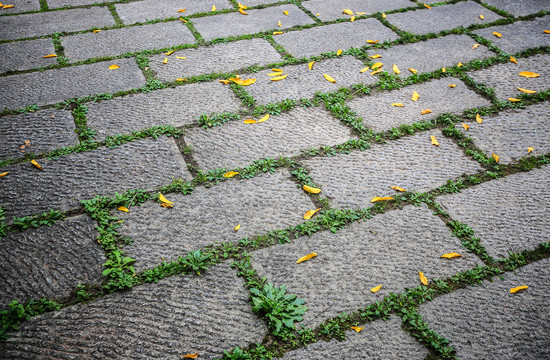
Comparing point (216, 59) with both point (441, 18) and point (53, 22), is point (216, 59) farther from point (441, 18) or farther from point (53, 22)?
point (441, 18)

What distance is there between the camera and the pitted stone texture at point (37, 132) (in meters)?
2.17

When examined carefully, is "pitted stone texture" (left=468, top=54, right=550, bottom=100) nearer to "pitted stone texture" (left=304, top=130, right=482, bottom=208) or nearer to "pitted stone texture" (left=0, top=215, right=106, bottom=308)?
"pitted stone texture" (left=304, top=130, right=482, bottom=208)

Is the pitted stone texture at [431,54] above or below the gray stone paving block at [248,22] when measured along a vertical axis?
below

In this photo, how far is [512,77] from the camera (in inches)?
111

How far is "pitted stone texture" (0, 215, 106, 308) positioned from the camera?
1.55m

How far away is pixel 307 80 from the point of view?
2.77m

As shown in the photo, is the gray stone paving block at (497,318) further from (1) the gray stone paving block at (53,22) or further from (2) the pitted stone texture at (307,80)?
(1) the gray stone paving block at (53,22)

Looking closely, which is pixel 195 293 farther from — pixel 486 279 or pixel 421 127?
pixel 421 127

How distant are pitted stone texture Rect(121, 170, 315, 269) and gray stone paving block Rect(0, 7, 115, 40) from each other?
225 cm

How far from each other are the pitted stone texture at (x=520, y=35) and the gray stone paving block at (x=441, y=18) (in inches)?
6.9

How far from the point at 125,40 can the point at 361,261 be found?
2636 mm

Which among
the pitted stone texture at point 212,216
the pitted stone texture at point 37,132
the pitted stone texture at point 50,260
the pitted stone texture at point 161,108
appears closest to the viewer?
the pitted stone texture at point 50,260

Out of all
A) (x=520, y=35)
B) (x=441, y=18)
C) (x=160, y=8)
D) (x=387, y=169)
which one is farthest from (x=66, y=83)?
(x=520, y=35)

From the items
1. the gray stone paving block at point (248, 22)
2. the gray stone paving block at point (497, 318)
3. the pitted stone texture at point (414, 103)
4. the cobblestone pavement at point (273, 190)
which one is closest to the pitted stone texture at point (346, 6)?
the gray stone paving block at point (248, 22)
